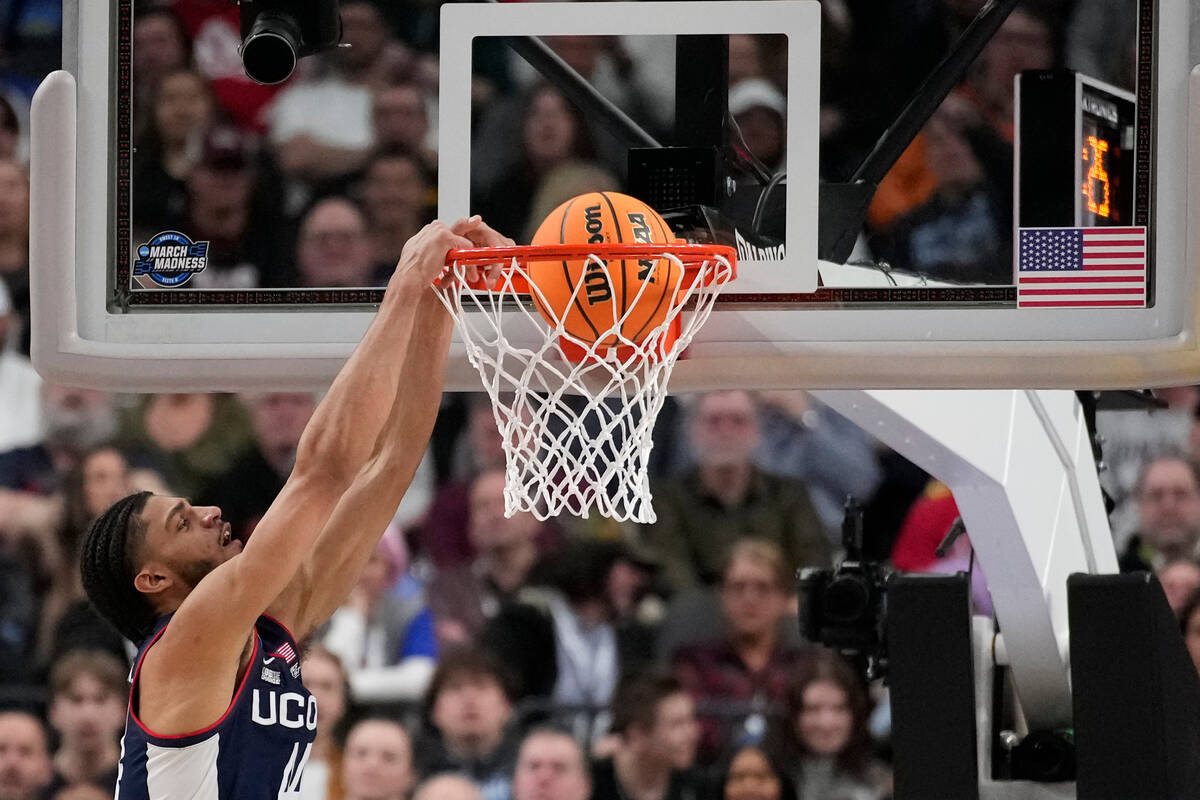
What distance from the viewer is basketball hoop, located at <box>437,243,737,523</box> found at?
2816 mm

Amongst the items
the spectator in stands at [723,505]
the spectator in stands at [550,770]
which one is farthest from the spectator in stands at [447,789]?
the spectator in stands at [723,505]

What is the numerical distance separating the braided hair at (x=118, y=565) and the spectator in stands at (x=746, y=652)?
2.78 m

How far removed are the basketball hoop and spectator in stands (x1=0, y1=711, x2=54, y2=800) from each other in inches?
112

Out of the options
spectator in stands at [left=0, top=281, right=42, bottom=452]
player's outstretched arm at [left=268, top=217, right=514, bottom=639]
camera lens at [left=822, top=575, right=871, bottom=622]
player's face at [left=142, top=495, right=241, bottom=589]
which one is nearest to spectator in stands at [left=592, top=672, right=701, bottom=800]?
camera lens at [left=822, top=575, right=871, bottom=622]

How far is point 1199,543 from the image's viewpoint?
5.30 metres

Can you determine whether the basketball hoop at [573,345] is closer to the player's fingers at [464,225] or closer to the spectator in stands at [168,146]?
the player's fingers at [464,225]

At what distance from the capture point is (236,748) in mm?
2664

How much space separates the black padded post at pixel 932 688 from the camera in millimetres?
3352

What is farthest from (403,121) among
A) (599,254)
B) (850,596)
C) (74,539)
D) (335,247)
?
(74,539)

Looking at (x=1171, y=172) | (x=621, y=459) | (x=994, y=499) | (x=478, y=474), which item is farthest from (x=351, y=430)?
(x=478, y=474)

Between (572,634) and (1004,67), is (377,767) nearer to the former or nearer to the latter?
(572,634)

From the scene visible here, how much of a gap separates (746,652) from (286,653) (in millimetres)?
2727

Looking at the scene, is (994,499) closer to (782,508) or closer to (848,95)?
(848,95)

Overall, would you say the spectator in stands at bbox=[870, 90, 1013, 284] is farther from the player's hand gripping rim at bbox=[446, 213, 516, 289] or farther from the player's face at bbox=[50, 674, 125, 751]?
the player's face at bbox=[50, 674, 125, 751]
